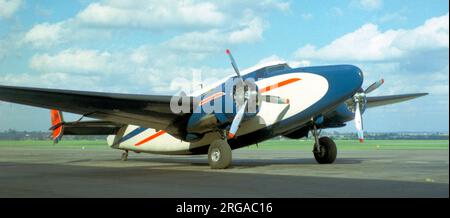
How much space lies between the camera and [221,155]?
18.1 m

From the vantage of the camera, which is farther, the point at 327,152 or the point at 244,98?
the point at 327,152

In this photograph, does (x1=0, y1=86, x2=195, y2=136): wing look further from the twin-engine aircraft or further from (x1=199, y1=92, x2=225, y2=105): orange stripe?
(x1=199, y1=92, x2=225, y2=105): orange stripe

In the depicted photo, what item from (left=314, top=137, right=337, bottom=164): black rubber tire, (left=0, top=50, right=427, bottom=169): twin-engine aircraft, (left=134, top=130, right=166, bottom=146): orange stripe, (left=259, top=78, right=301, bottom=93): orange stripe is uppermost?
(left=259, top=78, right=301, bottom=93): orange stripe

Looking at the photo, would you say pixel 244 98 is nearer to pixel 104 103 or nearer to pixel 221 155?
pixel 221 155

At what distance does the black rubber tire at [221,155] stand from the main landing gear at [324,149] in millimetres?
4505

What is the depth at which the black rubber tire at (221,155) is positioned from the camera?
713 inches

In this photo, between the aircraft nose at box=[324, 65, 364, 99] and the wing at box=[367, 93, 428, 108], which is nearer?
the aircraft nose at box=[324, 65, 364, 99]

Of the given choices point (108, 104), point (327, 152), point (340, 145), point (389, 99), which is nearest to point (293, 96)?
point (327, 152)

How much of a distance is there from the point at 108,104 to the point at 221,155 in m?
4.26

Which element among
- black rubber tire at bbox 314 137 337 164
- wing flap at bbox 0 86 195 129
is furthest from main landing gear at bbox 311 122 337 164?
wing flap at bbox 0 86 195 129

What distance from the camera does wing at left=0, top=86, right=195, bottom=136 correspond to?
1625cm

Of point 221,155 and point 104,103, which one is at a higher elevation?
point 104,103

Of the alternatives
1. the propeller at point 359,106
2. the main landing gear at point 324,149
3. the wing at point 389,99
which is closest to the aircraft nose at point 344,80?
the propeller at point 359,106

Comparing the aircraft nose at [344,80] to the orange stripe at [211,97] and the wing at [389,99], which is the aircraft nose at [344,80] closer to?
the orange stripe at [211,97]
